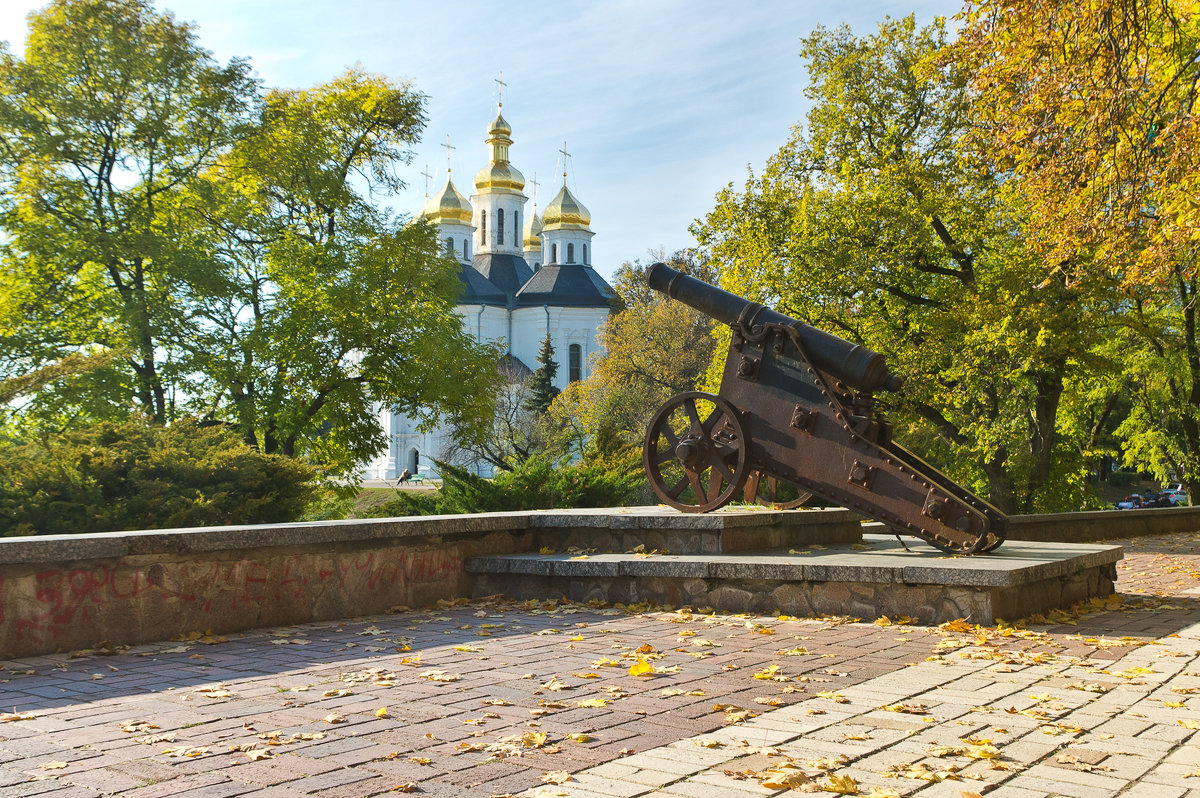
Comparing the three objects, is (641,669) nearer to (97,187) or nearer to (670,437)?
(670,437)

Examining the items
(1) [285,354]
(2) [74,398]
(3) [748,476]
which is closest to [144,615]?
(3) [748,476]

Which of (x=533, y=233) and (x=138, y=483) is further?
(x=533, y=233)

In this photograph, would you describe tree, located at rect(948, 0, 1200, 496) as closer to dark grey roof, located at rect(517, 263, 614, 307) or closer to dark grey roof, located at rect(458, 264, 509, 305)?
dark grey roof, located at rect(517, 263, 614, 307)

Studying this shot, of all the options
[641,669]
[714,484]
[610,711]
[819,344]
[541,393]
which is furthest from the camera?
[541,393]

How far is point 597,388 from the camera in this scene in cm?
4569

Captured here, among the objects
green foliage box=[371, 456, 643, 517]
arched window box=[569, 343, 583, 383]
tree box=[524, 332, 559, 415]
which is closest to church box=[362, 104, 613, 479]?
arched window box=[569, 343, 583, 383]

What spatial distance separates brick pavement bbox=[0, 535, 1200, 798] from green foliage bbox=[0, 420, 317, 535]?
5030 mm

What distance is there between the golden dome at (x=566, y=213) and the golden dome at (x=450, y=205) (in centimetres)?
573

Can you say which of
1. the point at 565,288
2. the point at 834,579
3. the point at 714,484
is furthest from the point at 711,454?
the point at 565,288

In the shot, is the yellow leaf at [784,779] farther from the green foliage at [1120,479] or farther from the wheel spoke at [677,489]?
the green foliage at [1120,479]

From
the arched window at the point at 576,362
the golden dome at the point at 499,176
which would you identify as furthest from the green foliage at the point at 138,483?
the golden dome at the point at 499,176

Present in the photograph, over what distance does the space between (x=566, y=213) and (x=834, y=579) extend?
74.1 m

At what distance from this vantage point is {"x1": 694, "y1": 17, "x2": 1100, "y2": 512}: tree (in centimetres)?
1808

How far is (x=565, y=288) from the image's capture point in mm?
77375
